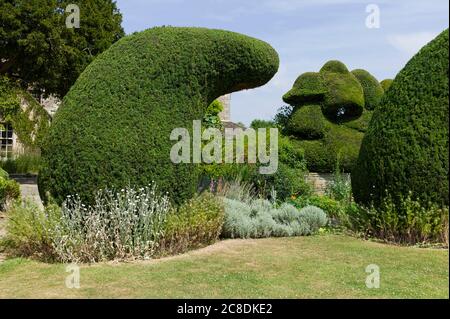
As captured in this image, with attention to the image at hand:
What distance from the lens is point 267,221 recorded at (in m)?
8.40

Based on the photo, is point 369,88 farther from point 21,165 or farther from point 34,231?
point 21,165

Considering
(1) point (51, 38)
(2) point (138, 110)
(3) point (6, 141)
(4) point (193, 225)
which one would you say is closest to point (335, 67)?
(1) point (51, 38)

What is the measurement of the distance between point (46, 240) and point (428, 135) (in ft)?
18.4

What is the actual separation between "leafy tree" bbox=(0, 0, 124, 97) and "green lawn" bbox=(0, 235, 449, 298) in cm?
1635

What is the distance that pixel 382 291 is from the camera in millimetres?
5246

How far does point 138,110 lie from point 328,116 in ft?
40.6

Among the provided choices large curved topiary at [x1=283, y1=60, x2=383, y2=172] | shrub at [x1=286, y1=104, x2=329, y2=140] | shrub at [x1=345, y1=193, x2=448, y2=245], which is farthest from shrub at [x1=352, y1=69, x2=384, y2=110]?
shrub at [x1=345, y1=193, x2=448, y2=245]

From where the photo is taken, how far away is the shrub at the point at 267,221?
8.18 metres

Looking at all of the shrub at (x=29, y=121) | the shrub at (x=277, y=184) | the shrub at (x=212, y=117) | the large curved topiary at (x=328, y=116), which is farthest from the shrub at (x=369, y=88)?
the shrub at (x=29, y=121)

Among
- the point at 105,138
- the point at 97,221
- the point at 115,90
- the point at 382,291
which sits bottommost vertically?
the point at 382,291
